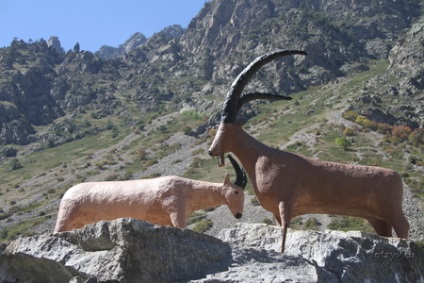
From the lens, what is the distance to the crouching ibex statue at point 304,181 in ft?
34.5

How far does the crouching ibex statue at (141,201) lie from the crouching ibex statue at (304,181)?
0.55m

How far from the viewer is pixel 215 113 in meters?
130

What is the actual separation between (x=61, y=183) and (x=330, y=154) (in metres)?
47.5

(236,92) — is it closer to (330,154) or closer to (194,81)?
(330,154)


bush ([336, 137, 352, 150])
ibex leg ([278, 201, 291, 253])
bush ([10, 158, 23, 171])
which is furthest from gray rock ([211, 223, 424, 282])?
bush ([10, 158, 23, 171])

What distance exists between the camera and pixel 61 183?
99062 millimetres

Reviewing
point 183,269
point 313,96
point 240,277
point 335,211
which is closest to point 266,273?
point 240,277

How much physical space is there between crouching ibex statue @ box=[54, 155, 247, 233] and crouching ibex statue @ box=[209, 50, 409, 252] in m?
0.55

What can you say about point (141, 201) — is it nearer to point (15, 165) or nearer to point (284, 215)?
point (284, 215)

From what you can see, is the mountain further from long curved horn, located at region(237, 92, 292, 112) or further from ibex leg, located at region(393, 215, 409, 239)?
A: long curved horn, located at region(237, 92, 292, 112)

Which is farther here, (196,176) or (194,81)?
(194,81)

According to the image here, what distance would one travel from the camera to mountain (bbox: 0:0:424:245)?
285 feet

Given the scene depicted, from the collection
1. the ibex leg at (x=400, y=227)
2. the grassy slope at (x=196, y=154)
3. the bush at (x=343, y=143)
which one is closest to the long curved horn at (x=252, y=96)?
the ibex leg at (x=400, y=227)

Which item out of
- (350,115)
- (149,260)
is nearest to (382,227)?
(149,260)
